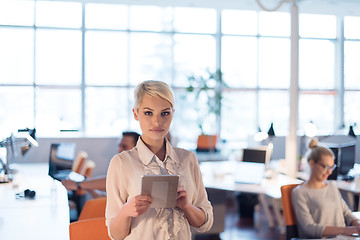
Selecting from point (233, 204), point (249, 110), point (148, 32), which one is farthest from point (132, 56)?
point (233, 204)

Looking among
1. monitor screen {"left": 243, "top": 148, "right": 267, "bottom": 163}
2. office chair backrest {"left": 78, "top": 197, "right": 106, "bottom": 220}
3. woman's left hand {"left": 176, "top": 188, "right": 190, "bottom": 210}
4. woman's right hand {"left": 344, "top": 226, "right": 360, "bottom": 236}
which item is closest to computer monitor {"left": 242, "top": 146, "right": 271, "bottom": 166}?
monitor screen {"left": 243, "top": 148, "right": 267, "bottom": 163}

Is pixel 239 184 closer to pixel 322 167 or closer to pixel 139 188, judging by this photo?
pixel 322 167

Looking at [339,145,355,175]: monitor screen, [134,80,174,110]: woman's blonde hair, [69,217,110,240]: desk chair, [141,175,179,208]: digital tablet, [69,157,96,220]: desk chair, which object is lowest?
[69,157,96,220]: desk chair

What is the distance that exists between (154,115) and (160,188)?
0.95ft

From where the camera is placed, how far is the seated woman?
292 centimetres

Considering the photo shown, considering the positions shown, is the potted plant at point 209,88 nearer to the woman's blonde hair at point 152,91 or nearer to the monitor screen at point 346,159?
the monitor screen at point 346,159

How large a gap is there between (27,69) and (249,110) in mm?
4992

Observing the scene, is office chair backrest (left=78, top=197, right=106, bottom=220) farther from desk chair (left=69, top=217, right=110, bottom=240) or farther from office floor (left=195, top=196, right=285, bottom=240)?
office floor (left=195, top=196, right=285, bottom=240)

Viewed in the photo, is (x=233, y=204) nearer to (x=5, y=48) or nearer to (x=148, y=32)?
(x=148, y=32)

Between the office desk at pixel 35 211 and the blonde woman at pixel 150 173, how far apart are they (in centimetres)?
59

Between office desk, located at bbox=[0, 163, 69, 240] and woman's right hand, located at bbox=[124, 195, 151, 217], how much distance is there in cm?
68

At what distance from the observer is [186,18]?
380 inches

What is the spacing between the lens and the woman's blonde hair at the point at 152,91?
5.54ft

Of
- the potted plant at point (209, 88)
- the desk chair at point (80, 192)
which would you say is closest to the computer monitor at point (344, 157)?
the desk chair at point (80, 192)
